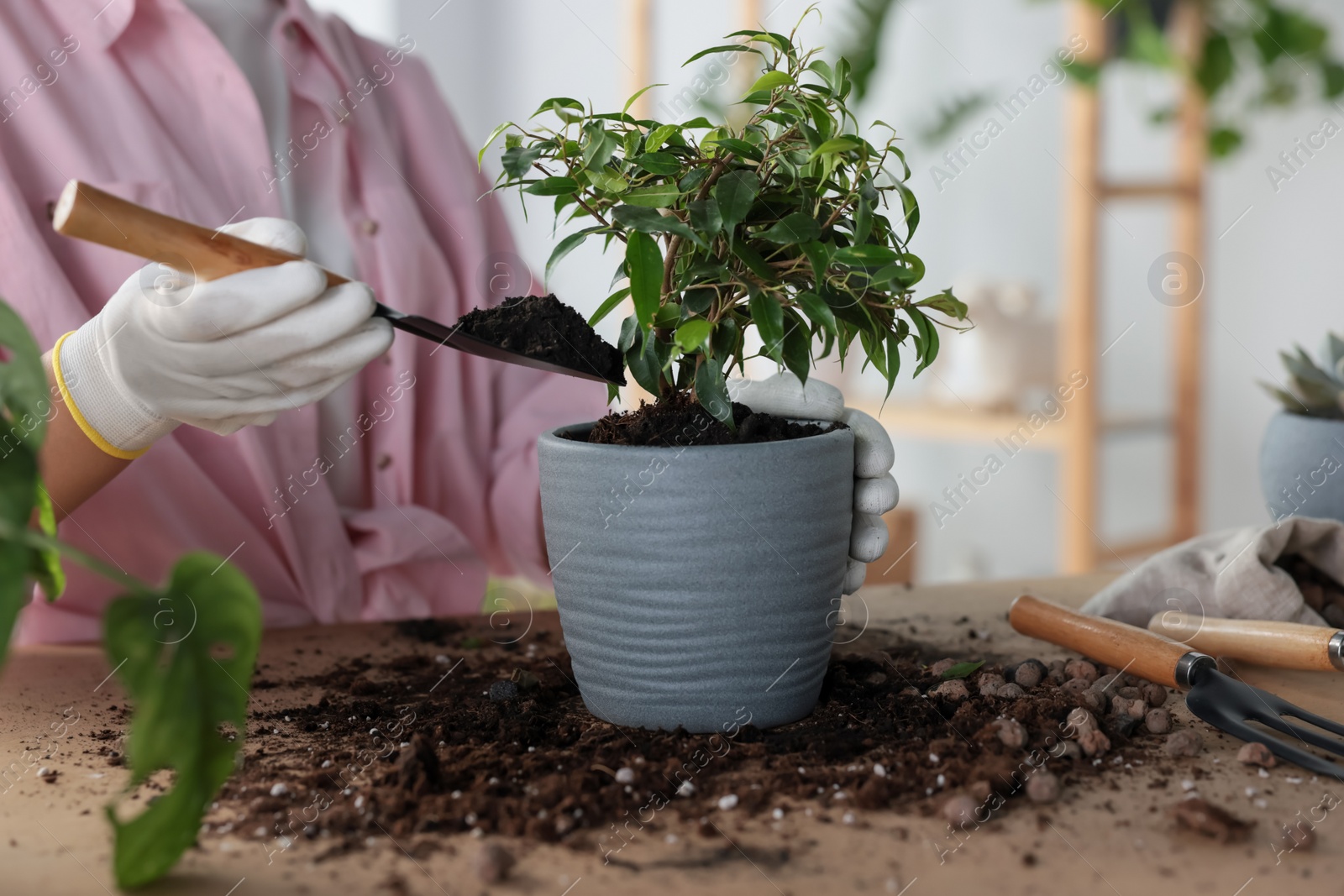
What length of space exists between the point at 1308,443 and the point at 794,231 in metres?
0.63

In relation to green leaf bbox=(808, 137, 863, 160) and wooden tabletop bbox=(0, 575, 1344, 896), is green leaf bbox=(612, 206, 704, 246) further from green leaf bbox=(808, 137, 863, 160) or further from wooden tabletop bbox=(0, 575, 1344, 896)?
wooden tabletop bbox=(0, 575, 1344, 896)

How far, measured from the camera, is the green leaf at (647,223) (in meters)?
0.66

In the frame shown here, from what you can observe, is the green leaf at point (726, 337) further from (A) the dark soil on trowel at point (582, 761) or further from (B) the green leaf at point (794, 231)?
(A) the dark soil on trowel at point (582, 761)

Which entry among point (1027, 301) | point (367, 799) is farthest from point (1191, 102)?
point (367, 799)

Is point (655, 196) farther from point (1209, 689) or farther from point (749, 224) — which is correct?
point (1209, 689)

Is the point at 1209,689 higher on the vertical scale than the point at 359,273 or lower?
lower

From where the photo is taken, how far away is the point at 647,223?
0.66m

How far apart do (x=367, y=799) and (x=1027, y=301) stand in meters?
2.24

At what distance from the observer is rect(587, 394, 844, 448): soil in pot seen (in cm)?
71

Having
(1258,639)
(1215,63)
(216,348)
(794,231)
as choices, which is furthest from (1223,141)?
(216,348)

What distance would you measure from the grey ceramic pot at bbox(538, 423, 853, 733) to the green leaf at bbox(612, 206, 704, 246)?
13cm

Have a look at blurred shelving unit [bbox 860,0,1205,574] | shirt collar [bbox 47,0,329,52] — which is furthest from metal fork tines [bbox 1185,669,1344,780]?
blurred shelving unit [bbox 860,0,1205,574]

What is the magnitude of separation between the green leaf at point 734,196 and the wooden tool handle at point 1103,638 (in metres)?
0.41

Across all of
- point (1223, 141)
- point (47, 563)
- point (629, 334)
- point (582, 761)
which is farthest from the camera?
point (1223, 141)
